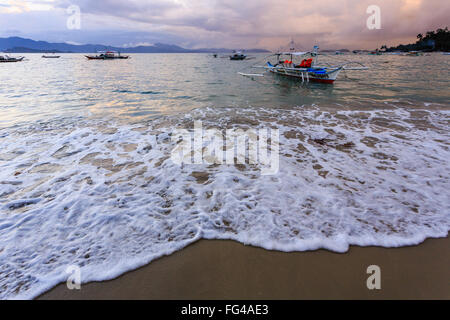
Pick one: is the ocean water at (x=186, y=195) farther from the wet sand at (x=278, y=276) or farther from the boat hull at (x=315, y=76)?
the boat hull at (x=315, y=76)

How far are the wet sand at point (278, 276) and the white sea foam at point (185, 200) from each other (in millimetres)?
176

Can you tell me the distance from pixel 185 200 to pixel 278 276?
2.35 m

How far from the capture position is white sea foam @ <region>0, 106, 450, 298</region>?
10.5 feet

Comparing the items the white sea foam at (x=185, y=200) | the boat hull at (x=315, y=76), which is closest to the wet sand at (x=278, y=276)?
the white sea foam at (x=185, y=200)

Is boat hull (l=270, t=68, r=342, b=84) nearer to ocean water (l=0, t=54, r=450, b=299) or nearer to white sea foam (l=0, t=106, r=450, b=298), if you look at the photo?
ocean water (l=0, t=54, r=450, b=299)

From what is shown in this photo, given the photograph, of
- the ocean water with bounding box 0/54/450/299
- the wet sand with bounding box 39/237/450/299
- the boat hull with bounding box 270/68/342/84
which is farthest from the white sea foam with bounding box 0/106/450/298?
the boat hull with bounding box 270/68/342/84

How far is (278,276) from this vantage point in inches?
108

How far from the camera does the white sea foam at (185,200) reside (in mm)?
3203

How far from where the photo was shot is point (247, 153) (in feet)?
21.9

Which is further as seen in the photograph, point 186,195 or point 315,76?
point 315,76

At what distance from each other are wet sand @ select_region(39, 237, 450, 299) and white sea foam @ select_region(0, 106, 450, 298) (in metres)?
0.18

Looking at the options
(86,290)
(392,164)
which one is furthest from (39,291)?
(392,164)

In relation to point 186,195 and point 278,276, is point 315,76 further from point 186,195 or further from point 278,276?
point 278,276

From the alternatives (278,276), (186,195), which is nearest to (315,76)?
(186,195)
